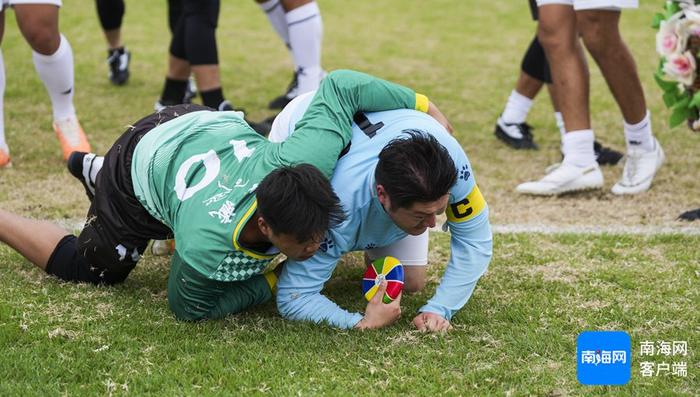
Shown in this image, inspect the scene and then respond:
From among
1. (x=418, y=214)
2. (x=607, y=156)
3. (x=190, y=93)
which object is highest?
(x=418, y=214)

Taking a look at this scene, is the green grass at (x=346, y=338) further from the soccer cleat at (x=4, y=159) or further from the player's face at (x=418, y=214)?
the soccer cleat at (x=4, y=159)

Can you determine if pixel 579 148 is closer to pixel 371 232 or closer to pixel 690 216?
pixel 690 216

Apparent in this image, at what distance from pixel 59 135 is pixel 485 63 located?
164 inches

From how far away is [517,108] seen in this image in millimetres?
5984

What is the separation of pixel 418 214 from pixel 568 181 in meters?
2.16

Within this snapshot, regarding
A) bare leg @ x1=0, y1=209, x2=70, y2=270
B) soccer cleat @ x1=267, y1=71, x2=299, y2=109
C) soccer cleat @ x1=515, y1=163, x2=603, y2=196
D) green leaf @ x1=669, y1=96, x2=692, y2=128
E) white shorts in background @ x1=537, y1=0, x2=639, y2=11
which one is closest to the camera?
bare leg @ x1=0, y1=209, x2=70, y2=270

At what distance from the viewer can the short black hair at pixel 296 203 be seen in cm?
282

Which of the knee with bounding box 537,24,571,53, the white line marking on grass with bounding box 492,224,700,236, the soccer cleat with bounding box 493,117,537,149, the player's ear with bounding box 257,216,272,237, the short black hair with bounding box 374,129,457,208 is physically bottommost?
the soccer cleat with bounding box 493,117,537,149

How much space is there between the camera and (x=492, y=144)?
6.05 meters

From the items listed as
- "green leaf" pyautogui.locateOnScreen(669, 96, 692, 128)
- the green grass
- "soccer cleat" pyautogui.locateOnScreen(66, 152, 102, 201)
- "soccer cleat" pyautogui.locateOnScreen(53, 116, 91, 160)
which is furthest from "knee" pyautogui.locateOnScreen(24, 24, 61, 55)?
"green leaf" pyautogui.locateOnScreen(669, 96, 692, 128)

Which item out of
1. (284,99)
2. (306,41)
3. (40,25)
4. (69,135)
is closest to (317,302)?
(40,25)

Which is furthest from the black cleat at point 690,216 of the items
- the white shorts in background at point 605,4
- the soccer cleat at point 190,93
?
the soccer cleat at point 190,93

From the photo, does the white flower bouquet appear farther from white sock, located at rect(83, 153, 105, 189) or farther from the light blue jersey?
white sock, located at rect(83, 153, 105, 189)

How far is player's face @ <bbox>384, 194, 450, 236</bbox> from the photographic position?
9.57 feet
